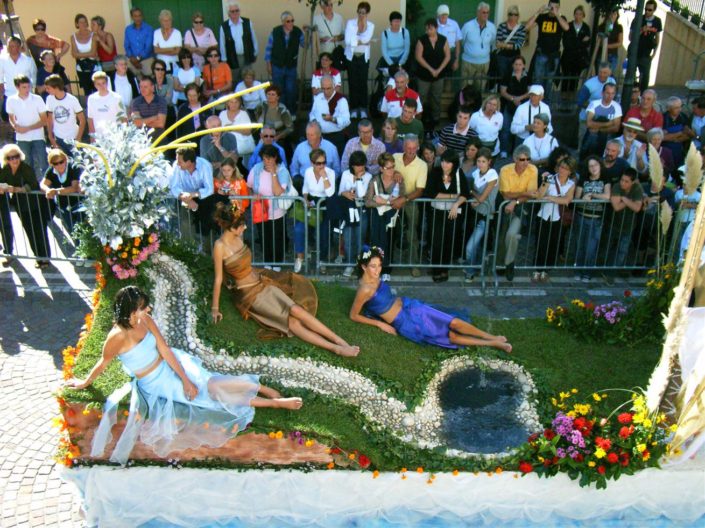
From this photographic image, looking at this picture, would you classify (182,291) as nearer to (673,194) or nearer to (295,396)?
(295,396)

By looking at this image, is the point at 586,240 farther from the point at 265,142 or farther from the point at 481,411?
the point at 265,142

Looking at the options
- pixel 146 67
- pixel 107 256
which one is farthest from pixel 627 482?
pixel 146 67

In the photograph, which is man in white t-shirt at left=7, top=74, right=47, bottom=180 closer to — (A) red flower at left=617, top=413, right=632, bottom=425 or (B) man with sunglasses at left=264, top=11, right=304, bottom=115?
(B) man with sunglasses at left=264, top=11, right=304, bottom=115

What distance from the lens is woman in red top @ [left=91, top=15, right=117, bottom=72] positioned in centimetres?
1421

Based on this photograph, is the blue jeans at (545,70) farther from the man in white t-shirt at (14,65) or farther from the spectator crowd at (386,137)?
the man in white t-shirt at (14,65)

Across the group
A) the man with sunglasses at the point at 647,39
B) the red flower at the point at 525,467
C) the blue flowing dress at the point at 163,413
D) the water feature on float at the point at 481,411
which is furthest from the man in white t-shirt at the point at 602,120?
the blue flowing dress at the point at 163,413

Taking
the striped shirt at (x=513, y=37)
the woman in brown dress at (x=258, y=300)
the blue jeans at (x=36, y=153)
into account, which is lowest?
the woman in brown dress at (x=258, y=300)

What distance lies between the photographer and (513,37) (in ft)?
47.5

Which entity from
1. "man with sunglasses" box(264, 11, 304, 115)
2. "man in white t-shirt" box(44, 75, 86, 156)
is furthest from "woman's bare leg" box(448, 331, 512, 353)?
"man with sunglasses" box(264, 11, 304, 115)

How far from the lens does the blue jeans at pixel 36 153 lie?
12.6 meters

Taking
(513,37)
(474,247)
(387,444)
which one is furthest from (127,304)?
(513,37)

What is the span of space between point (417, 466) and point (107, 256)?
13.2ft

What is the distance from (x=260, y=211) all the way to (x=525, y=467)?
17.5 feet

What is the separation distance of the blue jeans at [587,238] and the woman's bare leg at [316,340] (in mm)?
4280
